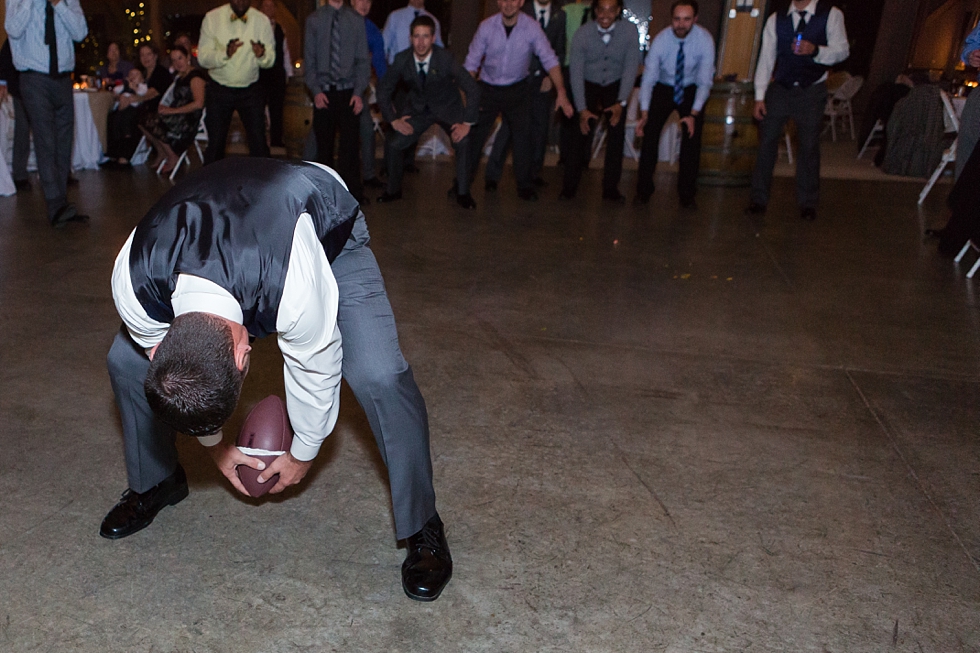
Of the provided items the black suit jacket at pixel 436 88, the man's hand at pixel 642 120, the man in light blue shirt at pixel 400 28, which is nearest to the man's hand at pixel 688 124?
the man's hand at pixel 642 120

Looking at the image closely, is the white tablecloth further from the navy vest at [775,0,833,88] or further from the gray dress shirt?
the navy vest at [775,0,833,88]

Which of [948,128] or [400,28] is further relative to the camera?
[400,28]

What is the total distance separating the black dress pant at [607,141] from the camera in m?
7.35

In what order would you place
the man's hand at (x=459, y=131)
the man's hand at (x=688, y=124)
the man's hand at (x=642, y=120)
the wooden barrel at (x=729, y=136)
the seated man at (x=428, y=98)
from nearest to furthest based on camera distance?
the seated man at (x=428, y=98) → the man's hand at (x=459, y=131) → the man's hand at (x=688, y=124) → the man's hand at (x=642, y=120) → the wooden barrel at (x=729, y=136)

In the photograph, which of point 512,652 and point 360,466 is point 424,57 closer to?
point 360,466

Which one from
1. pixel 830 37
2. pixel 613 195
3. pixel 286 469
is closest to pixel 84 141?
pixel 613 195

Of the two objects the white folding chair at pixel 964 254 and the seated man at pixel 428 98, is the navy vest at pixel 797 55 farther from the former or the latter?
the seated man at pixel 428 98

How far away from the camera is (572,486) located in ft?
8.76

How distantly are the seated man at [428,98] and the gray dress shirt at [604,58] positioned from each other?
40.9 inches

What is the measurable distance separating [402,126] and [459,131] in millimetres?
527

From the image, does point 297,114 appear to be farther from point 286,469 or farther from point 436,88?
point 286,469

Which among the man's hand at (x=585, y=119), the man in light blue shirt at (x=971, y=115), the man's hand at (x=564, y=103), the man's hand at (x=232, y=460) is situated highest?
the man in light blue shirt at (x=971, y=115)

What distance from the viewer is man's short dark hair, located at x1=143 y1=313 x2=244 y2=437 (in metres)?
1.56

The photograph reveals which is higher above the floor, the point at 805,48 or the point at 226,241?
the point at 805,48
